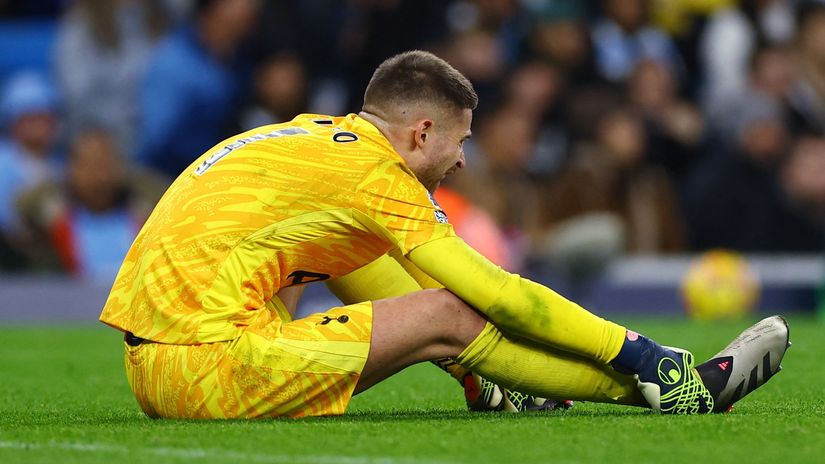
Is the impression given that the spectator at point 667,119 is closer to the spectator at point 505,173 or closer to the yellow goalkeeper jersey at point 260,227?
the spectator at point 505,173

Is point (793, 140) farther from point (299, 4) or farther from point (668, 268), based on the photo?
point (299, 4)

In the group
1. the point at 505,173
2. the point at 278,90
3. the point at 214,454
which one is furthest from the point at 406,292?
the point at 505,173

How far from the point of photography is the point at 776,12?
48.7ft

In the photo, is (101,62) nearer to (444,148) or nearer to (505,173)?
(505,173)

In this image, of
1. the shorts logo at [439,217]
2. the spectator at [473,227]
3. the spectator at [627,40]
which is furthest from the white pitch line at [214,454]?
the spectator at [627,40]

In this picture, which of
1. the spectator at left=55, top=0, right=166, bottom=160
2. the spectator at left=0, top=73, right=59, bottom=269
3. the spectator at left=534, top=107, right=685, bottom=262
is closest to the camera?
the spectator at left=0, top=73, right=59, bottom=269

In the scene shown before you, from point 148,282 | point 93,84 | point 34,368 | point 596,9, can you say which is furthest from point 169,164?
point 148,282

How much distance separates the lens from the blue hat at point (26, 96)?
1319 centimetres

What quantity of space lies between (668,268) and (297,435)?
1062 cm

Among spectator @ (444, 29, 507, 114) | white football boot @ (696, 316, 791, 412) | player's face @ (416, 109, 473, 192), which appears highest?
player's face @ (416, 109, 473, 192)

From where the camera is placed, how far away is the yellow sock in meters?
4.30

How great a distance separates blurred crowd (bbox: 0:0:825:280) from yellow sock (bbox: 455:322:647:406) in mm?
7747

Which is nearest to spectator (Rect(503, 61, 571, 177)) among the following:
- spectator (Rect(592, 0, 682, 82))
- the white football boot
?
spectator (Rect(592, 0, 682, 82))

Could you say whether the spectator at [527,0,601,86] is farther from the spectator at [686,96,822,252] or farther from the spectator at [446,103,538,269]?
the spectator at [686,96,822,252]
